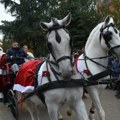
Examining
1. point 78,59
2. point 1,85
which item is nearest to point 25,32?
point 1,85

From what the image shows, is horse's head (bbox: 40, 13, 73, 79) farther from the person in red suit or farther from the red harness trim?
the person in red suit

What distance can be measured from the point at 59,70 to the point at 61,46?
0.33m

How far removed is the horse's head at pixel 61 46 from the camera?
13.5ft

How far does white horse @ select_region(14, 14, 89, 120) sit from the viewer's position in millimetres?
4156

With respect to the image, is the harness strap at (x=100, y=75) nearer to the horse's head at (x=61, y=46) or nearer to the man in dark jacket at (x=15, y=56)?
the horse's head at (x=61, y=46)

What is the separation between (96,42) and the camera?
19.6 ft

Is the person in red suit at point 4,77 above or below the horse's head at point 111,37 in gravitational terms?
below

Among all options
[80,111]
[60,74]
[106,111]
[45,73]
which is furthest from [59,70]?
[106,111]

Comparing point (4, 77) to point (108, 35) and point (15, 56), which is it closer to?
point (15, 56)

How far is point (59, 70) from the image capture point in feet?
14.0

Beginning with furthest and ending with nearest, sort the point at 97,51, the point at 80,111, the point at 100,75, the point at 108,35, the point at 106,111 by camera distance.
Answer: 1. the point at 106,111
2. the point at 97,51
3. the point at 100,75
4. the point at 108,35
5. the point at 80,111

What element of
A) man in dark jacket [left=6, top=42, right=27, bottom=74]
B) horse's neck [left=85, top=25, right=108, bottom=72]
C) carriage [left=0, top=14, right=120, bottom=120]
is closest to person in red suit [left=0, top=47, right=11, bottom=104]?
man in dark jacket [left=6, top=42, right=27, bottom=74]

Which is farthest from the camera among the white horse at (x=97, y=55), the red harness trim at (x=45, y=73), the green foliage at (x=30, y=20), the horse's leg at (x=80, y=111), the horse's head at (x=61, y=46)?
the green foliage at (x=30, y=20)

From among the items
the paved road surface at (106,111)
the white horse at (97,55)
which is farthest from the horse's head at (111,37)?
the paved road surface at (106,111)
